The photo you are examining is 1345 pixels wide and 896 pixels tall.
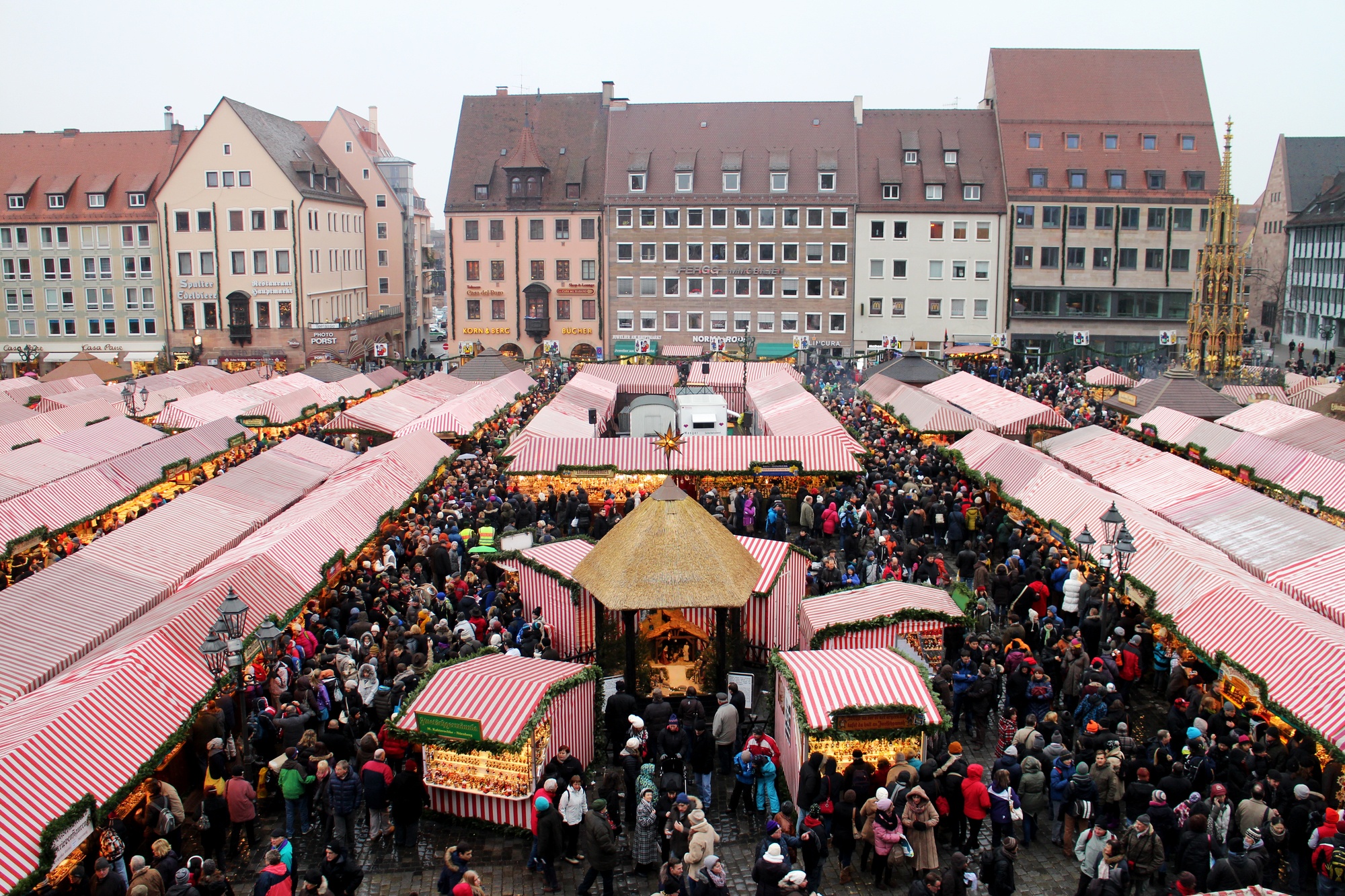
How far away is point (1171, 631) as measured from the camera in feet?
47.2

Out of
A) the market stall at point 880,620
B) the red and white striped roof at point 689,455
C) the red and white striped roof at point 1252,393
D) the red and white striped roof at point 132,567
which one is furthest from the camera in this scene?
the red and white striped roof at point 1252,393

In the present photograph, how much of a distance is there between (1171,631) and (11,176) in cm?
6318

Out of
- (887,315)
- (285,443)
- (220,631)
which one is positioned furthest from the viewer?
(887,315)

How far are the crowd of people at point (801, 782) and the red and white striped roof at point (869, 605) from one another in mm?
654

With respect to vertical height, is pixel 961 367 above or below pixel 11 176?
below

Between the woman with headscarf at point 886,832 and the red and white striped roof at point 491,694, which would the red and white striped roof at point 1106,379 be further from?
the woman with headscarf at point 886,832

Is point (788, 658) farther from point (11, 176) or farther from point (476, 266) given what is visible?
point (11, 176)

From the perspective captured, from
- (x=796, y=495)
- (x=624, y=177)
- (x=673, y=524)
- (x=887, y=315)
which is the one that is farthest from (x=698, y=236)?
(x=673, y=524)

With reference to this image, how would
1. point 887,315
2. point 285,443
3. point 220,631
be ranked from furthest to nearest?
point 887,315
point 285,443
point 220,631

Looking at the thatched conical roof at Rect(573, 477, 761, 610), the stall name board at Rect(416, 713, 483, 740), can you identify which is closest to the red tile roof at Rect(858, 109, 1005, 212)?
the thatched conical roof at Rect(573, 477, 761, 610)

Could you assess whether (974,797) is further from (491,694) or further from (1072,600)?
(1072,600)

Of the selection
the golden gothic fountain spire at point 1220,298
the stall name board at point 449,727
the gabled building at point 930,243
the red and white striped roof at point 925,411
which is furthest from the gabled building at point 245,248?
the stall name board at point 449,727

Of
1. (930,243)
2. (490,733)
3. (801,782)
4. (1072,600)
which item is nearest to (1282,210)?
(930,243)

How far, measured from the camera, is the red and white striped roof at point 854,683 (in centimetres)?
1135
